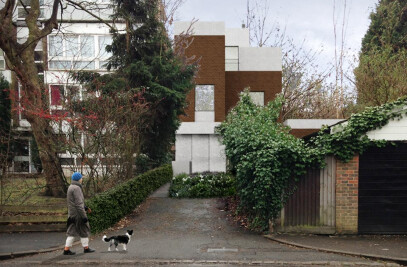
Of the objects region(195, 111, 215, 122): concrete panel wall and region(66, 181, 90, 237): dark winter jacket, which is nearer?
region(66, 181, 90, 237): dark winter jacket

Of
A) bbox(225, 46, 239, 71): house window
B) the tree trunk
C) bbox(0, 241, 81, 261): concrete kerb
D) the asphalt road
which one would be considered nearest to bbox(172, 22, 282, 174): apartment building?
bbox(225, 46, 239, 71): house window

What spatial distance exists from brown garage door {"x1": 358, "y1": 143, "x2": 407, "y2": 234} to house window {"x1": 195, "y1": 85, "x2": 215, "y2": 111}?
14042 millimetres

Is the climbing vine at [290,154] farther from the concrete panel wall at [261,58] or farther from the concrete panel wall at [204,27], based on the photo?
the concrete panel wall at [261,58]

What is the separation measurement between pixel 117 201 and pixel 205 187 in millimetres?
5724

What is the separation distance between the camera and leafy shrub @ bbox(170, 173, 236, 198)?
1634cm

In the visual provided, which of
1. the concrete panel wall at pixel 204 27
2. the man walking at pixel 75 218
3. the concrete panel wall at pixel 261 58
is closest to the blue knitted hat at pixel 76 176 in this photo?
the man walking at pixel 75 218

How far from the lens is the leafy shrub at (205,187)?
1634 cm

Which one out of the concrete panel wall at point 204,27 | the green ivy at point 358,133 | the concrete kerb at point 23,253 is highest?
the concrete panel wall at point 204,27

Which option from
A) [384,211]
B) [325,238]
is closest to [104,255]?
[325,238]

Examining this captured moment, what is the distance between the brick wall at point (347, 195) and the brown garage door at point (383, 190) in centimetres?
15

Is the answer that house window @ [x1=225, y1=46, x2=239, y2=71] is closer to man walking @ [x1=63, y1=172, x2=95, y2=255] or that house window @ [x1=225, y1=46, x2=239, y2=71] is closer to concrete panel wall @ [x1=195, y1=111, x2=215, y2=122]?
concrete panel wall @ [x1=195, y1=111, x2=215, y2=122]

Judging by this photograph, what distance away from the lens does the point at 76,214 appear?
822 centimetres

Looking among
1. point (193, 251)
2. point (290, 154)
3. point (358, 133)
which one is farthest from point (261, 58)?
point (193, 251)

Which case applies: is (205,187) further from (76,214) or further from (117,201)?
(76,214)
